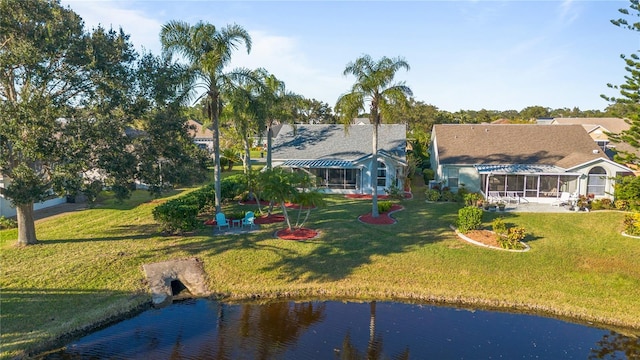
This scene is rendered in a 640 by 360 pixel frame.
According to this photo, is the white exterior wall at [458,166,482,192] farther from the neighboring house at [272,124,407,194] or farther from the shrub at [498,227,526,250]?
the shrub at [498,227,526,250]

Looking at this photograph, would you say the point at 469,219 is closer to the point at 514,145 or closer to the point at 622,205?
the point at 622,205

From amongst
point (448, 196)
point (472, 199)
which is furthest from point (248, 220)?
point (472, 199)

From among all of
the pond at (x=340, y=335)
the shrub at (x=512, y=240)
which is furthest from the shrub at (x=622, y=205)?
the pond at (x=340, y=335)

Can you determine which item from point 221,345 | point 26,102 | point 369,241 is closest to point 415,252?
point 369,241

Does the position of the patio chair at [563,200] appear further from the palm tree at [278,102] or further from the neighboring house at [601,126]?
the palm tree at [278,102]

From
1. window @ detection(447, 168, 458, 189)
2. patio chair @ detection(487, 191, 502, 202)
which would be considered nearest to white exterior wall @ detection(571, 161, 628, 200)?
patio chair @ detection(487, 191, 502, 202)

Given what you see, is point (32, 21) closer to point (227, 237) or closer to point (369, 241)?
point (227, 237)
